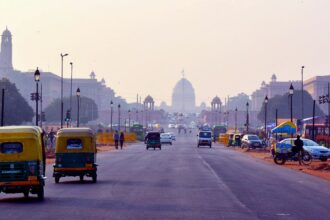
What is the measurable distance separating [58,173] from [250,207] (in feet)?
39.8

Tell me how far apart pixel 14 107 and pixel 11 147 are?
116m

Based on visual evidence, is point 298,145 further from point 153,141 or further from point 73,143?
point 153,141

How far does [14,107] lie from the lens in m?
140

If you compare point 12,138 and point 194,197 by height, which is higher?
point 12,138

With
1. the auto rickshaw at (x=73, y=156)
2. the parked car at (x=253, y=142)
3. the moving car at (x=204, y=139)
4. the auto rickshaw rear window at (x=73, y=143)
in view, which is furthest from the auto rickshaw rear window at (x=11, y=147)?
the moving car at (x=204, y=139)

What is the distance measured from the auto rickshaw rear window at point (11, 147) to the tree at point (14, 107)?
106454mm

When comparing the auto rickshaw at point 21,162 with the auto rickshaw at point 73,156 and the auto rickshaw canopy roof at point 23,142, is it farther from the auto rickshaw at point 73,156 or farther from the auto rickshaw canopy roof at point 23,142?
the auto rickshaw at point 73,156

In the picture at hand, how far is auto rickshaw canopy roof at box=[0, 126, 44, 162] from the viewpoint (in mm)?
25984

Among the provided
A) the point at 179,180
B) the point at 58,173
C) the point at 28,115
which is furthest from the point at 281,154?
the point at 28,115

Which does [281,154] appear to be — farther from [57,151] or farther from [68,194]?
[68,194]

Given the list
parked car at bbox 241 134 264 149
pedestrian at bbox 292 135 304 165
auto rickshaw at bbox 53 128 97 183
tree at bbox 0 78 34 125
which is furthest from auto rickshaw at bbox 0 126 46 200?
tree at bbox 0 78 34 125

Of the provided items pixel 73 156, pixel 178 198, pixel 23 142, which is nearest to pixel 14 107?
pixel 73 156

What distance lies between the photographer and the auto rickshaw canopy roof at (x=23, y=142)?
26.0 meters

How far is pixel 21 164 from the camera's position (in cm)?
2586
